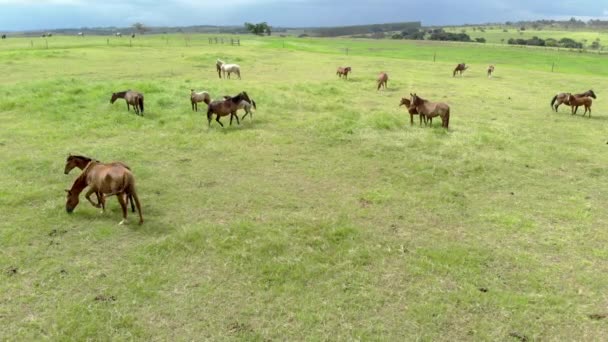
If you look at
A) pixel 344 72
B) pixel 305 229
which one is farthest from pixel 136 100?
pixel 344 72

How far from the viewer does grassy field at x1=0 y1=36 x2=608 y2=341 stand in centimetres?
646

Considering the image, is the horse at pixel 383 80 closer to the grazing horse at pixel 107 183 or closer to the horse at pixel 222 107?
the horse at pixel 222 107

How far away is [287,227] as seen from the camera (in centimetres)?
909

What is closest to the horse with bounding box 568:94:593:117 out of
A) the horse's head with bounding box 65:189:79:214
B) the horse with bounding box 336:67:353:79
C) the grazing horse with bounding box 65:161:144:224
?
the horse with bounding box 336:67:353:79

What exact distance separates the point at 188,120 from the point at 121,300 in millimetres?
11227

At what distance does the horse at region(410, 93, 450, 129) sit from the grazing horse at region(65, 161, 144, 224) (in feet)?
38.3

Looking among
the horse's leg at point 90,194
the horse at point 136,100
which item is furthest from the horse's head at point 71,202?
the horse at point 136,100

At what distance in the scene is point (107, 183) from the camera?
8867 mm

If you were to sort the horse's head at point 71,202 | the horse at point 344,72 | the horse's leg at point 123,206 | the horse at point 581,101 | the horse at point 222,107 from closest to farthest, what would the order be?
the horse's leg at point 123,206 → the horse's head at point 71,202 → the horse at point 222,107 → the horse at point 581,101 → the horse at point 344,72

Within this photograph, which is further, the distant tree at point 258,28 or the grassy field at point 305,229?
the distant tree at point 258,28

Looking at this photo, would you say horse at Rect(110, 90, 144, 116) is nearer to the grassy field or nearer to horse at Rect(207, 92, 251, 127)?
the grassy field

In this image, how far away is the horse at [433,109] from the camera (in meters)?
16.8

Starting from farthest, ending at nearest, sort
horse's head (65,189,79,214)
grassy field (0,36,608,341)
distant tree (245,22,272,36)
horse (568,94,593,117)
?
distant tree (245,22,272,36) → horse (568,94,593,117) → horse's head (65,189,79,214) → grassy field (0,36,608,341)

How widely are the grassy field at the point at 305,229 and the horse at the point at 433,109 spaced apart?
21.6 inches
